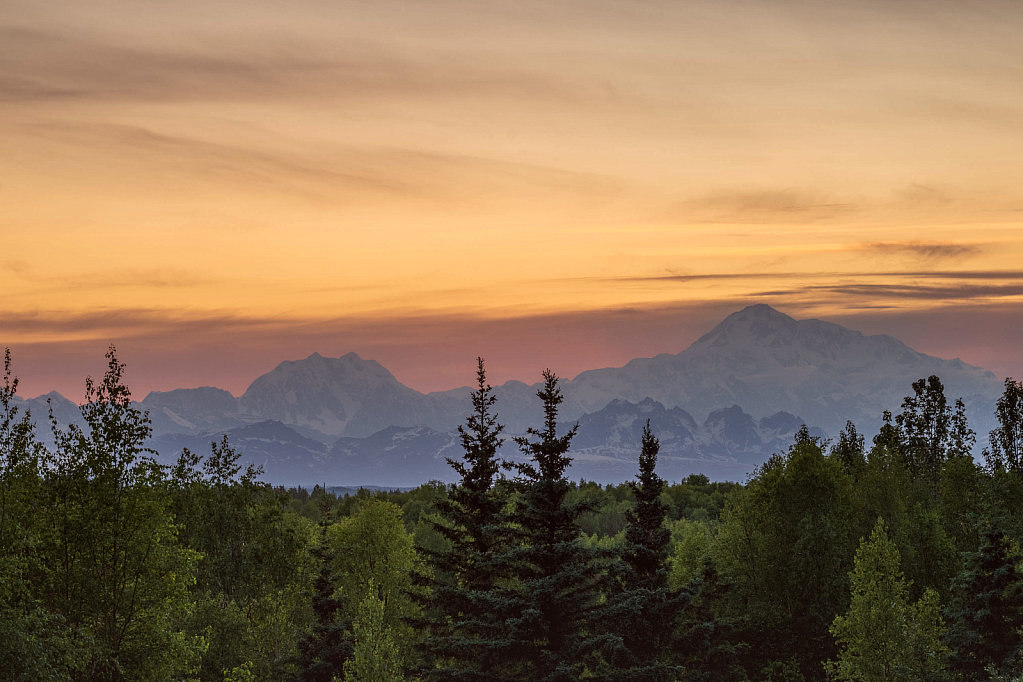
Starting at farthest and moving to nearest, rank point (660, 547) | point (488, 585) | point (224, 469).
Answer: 1. point (224, 469)
2. point (660, 547)
3. point (488, 585)

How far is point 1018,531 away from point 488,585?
171ft

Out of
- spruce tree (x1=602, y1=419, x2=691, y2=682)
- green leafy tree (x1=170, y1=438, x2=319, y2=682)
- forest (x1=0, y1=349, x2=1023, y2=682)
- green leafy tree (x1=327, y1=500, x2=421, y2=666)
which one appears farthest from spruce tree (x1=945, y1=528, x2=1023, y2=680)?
green leafy tree (x1=327, y1=500, x2=421, y2=666)

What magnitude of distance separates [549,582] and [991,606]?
109ft

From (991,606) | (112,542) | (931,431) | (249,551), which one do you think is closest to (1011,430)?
(931,431)

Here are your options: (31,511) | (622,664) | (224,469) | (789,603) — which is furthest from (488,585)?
(789,603)

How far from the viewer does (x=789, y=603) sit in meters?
83.2

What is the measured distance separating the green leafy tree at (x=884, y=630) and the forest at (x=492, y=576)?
0.16 meters

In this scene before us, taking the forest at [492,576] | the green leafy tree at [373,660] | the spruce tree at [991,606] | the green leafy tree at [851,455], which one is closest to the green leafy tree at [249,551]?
the forest at [492,576]

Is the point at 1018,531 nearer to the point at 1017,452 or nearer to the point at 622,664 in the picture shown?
the point at 622,664

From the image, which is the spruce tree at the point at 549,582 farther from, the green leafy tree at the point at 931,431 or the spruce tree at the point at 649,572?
the green leafy tree at the point at 931,431

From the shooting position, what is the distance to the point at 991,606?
57.3 m

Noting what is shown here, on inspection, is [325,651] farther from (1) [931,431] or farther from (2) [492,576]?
(1) [931,431]

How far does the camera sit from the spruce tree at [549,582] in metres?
41.7

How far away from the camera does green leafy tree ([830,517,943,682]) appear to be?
2231 inches
